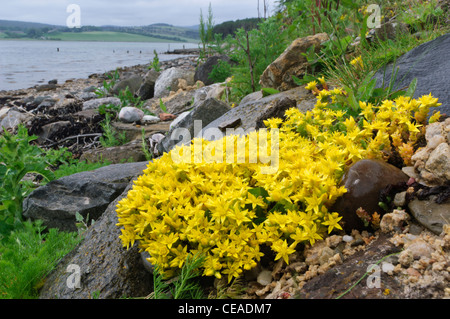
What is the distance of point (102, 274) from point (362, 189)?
1.76m

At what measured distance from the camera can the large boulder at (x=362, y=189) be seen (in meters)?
2.17

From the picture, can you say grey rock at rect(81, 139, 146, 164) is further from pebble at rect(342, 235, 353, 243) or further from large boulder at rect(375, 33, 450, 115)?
pebble at rect(342, 235, 353, 243)

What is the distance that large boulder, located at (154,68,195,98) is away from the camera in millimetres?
11492

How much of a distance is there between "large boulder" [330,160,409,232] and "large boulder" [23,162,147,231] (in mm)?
2576

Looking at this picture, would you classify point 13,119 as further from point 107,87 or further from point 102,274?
point 102,274

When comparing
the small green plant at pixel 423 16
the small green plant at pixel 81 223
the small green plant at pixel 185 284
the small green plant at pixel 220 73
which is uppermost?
the small green plant at pixel 423 16

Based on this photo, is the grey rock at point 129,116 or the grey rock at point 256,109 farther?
the grey rock at point 129,116

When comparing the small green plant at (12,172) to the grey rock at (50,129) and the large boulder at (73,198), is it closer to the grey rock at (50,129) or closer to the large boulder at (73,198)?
the large boulder at (73,198)

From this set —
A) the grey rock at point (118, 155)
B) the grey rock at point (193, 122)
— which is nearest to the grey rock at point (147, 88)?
the grey rock at point (118, 155)

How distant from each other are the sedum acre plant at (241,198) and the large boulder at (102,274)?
25 cm

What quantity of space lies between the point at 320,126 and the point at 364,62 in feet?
6.45

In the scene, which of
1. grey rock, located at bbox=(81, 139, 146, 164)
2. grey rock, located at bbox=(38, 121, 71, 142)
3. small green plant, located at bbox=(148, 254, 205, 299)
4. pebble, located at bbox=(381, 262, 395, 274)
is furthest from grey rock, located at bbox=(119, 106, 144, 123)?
pebble, located at bbox=(381, 262, 395, 274)

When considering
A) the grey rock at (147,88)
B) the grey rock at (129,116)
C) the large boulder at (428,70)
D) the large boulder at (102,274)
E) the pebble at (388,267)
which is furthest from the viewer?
the grey rock at (147,88)

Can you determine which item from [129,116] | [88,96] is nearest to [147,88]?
[88,96]
